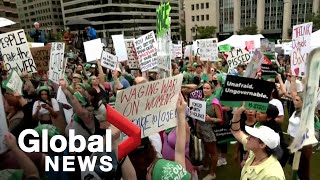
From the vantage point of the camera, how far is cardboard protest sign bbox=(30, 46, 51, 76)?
6.40m

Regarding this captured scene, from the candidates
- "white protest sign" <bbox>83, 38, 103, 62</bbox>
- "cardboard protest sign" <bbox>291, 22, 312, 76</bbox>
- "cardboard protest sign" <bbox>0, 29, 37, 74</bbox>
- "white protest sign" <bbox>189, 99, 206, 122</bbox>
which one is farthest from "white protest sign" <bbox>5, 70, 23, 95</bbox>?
"cardboard protest sign" <bbox>291, 22, 312, 76</bbox>

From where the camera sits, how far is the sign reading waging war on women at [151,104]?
100 inches

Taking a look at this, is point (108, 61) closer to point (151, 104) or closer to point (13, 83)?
point (13, 83)

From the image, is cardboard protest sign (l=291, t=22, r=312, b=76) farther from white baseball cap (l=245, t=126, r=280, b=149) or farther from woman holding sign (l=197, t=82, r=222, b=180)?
white baseball cap (l=245, t=126, r=280, b=149)

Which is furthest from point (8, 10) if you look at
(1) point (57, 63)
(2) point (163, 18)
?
(2) point (163, 18)

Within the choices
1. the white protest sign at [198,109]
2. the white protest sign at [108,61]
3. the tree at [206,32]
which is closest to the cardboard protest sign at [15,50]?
the white protest sign at [108,61]

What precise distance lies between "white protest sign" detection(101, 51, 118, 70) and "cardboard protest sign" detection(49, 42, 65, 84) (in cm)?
145

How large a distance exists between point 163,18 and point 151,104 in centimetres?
302

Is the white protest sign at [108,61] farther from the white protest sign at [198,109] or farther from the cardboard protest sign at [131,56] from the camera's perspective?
the white protest sign at [198,109]

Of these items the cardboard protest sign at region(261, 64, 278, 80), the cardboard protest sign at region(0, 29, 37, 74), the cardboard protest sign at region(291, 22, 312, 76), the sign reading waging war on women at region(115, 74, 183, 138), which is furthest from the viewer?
the cardboard protest sign at region(261, 64, 278, 80)

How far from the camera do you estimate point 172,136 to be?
3461mm

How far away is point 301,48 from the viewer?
4.84 m

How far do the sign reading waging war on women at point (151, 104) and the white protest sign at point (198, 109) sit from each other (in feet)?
4.80

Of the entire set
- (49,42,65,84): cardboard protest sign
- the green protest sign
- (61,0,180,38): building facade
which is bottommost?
(49,42,65,84): cardboard protest sign
